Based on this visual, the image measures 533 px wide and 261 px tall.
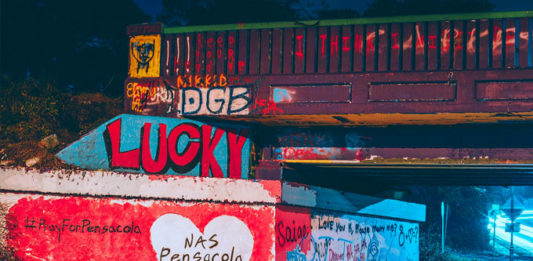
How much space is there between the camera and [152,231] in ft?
25.4

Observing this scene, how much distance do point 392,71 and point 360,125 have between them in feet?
4.52

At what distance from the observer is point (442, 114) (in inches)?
314

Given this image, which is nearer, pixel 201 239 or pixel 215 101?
pixel 201 239

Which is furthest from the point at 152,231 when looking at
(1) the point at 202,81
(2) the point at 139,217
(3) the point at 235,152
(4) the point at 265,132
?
(4) the point at 265,132

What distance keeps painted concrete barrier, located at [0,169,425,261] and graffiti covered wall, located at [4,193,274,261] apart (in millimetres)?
16

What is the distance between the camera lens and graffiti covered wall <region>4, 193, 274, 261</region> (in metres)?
7.70

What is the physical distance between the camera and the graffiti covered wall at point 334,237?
26.6 ft

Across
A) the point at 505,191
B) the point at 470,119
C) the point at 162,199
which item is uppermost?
the point at 470,119

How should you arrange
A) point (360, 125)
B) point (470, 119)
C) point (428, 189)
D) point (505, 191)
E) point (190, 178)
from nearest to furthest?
point (190, 178)
point (470, 119)
point (360, 125)
point (428, 189)
point (505, 191)

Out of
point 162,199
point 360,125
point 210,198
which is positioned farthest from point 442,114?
point 162,199

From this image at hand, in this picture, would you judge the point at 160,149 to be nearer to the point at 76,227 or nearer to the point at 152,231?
the point at 152,231

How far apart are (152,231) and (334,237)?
3.98 metres

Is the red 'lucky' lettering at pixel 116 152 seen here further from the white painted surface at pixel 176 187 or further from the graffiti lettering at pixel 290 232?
the graffiti lettering at pixel 290 232

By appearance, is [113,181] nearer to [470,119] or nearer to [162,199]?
[162,199]
